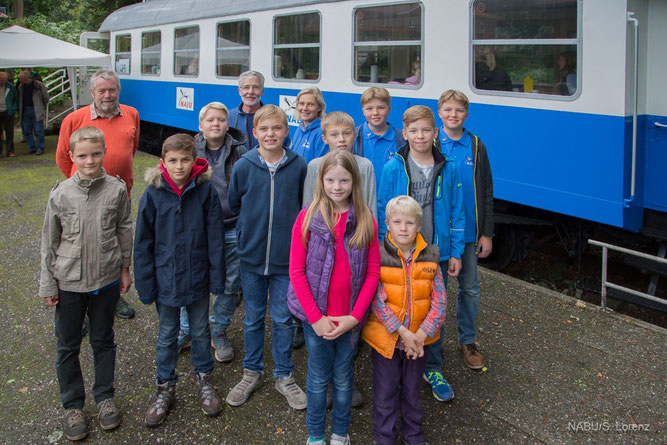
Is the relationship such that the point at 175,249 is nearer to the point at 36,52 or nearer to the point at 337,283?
the point at 337,283

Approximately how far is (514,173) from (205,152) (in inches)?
120

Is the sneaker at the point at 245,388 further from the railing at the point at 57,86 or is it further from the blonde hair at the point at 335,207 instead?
the railing at the point at 57,86

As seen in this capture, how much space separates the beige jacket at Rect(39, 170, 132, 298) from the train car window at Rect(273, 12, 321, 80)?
4.58 m

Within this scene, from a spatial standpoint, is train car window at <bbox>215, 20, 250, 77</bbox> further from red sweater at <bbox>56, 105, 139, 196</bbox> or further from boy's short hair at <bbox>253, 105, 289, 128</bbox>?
boy's short hair at <bbox>253, 105, 289, 128</bbox>

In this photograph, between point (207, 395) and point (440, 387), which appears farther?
point (440, 387)

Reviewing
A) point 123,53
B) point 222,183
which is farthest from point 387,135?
point 123,53

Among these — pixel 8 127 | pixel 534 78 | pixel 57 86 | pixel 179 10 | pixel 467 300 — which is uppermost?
pixel 179 10

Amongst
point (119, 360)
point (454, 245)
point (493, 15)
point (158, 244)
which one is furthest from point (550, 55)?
point (119, 360)

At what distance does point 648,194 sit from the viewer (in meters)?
4.68

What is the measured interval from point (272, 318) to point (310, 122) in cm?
141

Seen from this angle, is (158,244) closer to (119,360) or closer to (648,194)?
(119,360)

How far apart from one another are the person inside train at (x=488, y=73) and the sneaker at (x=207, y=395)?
376 cm

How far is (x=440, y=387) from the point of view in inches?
131

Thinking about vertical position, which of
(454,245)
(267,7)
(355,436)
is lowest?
(355,436)
